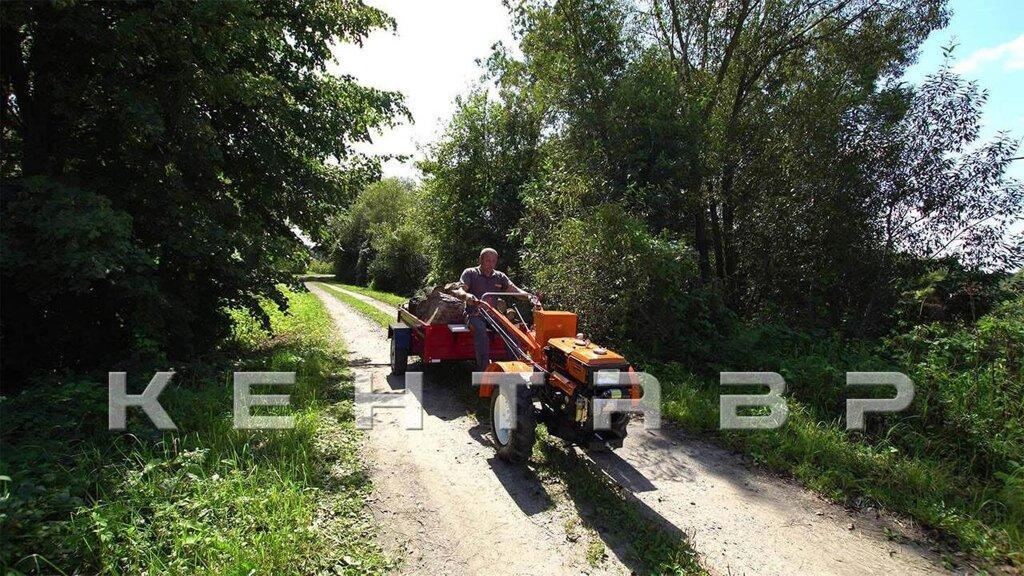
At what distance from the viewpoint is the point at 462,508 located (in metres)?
4.09

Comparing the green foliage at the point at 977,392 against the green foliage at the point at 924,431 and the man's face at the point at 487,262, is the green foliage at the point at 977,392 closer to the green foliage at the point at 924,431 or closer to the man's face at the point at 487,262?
the green foliage at the point at 924,431

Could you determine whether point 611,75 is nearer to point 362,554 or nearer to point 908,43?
point 908,43

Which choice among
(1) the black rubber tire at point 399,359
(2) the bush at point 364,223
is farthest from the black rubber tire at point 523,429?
(2) the bush at point 364,223

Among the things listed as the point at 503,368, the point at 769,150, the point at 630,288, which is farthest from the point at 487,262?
the point at 769,150

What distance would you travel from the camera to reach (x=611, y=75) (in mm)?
11211

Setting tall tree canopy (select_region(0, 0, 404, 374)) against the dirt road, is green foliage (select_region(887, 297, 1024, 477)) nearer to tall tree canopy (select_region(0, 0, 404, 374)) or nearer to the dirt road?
the dirt road

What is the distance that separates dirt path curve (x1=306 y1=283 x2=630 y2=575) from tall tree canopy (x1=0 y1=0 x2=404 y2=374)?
3235 millimetres

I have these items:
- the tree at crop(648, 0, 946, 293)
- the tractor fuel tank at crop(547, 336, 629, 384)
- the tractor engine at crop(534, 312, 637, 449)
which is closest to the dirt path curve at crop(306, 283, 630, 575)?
the tractor engine at crop(534, 312, 637, 449)

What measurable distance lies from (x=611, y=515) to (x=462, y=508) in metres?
1.14

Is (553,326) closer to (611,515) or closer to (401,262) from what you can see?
(611,515)

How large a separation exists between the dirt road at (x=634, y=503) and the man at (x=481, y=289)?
103 cm

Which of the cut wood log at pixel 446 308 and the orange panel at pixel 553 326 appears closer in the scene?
the orange panel at pixel 553 326

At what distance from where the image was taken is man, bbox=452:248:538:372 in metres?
6.22

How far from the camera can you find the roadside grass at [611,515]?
344 cm
